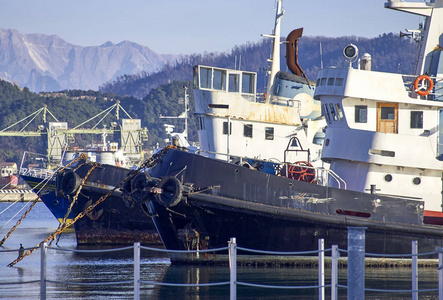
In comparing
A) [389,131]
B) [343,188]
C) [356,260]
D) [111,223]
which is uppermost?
[389,131]

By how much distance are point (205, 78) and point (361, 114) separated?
26.2 feet

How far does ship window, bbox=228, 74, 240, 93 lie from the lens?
83.0 feet

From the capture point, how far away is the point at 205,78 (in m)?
25.2

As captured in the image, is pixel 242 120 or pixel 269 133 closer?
pixel 242 120

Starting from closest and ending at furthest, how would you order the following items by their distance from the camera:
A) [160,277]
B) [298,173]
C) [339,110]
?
[160,277], [339,110], [298,173]

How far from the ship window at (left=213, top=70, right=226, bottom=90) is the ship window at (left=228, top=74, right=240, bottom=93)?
0.72 feet

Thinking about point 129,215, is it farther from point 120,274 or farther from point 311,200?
point 311,200

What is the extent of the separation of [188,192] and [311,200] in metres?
2.72

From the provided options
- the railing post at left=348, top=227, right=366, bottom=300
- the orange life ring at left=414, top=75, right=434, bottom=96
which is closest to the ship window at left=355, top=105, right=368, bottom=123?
the orange life ring at left=414, top=75, right=434, bottom=96

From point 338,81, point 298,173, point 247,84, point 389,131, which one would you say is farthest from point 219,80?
point 389,131

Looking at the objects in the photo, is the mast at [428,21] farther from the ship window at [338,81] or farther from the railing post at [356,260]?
the railing post at [356,260]

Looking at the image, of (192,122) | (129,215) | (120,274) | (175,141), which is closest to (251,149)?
(129,215)

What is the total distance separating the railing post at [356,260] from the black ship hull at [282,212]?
740 cm

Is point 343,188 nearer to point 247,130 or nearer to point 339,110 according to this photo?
point 339,110
